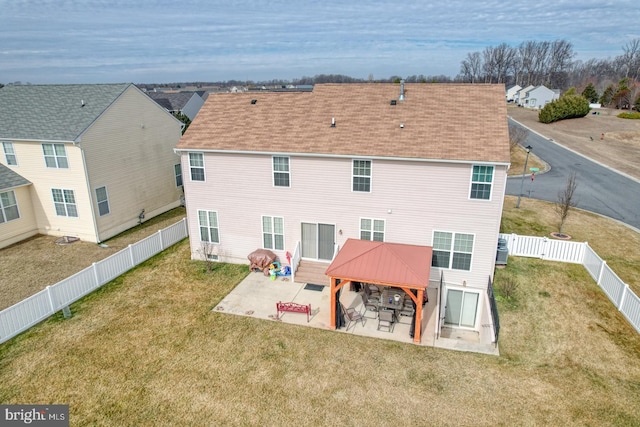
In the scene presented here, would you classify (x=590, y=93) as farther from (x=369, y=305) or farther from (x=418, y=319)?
(x=418, y=319)

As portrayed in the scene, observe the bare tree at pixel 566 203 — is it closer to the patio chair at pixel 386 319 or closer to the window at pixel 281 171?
the patio chair at pixel 386 319

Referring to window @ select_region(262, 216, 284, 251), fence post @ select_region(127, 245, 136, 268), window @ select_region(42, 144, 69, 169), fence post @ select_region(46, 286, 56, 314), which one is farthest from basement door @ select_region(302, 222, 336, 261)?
window @ select_region(42, 144, 69, 169)

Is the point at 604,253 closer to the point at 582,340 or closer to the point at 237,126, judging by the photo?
the point at 582,340

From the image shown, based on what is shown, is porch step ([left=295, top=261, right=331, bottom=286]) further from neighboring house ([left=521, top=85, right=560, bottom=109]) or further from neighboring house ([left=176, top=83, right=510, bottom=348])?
neighboring house ([left=521, top=85, right=560, bottom=109])

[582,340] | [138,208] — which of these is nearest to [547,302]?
[582,340]

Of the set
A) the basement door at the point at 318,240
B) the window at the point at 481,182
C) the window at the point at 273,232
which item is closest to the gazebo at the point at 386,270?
the basement door at the point at 318,240

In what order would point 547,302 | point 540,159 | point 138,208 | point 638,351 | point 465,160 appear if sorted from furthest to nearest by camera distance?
point 540,159
point 138,208
point 547,302
point 465,160
point 638,351

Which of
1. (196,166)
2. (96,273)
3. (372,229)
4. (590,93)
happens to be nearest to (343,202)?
(372,229)
